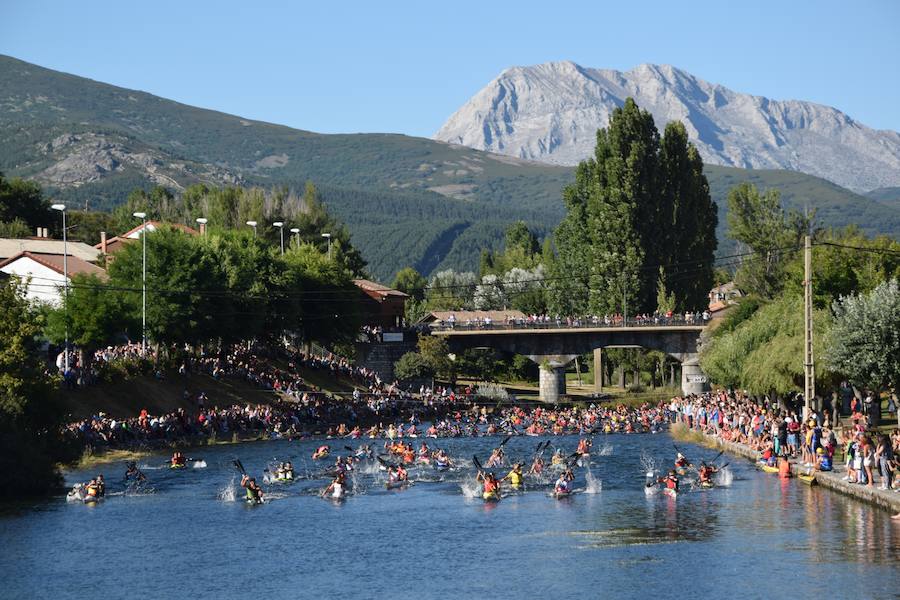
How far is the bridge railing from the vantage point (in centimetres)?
11700

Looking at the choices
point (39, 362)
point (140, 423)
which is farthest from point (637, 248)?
point (39, 362)

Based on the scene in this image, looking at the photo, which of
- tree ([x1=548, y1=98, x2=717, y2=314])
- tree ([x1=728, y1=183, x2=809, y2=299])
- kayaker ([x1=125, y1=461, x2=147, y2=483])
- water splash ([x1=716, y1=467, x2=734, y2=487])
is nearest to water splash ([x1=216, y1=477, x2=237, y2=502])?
kayaker ([x1=125, y1=461, x2=147, y2=483])

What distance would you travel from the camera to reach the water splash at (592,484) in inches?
2369

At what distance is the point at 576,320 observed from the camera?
406 ft

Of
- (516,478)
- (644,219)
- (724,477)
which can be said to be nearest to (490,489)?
(516,478)

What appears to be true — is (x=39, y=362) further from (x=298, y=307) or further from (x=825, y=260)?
(x=825, y=260)

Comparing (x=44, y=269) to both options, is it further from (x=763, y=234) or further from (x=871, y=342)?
(x=871, y=342)

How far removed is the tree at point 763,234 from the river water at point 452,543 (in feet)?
189

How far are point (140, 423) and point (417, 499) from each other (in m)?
22.7

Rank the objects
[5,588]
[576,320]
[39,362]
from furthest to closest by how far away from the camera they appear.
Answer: [576,320], [39,362], [5,588]

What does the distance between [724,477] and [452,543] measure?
18.5m

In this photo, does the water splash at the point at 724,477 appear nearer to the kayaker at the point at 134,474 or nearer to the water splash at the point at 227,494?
the water splash at the point at 227,494

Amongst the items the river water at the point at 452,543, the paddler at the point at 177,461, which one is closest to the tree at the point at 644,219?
the river water at the point at 452,543

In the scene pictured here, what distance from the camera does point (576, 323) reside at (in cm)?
12312
